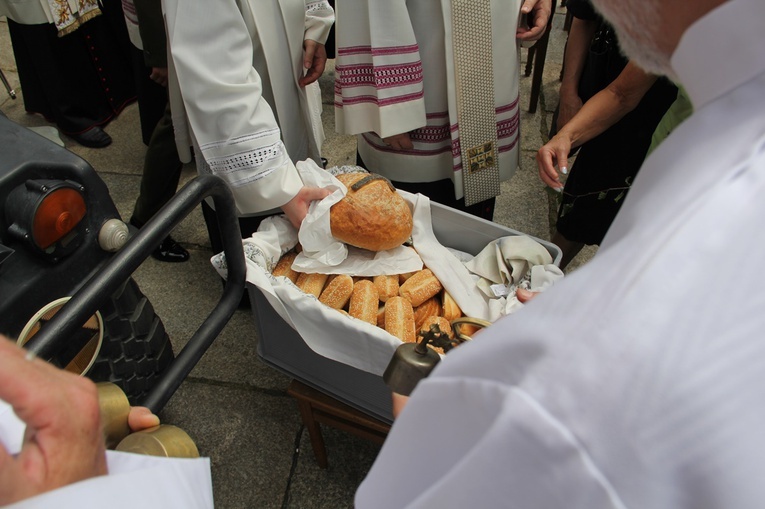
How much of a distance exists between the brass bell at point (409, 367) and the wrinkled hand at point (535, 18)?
1217mm

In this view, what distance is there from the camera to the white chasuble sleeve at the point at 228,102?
1245 mm

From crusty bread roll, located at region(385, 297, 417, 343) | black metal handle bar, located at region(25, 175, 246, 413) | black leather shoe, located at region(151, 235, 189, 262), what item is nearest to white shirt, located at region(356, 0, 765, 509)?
black metal handle bar, located at region(25, 175, 246, 413)

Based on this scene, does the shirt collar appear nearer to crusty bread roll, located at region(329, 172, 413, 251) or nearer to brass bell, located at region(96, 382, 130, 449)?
→ brass bell, located at region(96, 382, 130, 449)

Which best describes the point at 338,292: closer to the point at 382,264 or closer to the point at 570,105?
the point at 382,264

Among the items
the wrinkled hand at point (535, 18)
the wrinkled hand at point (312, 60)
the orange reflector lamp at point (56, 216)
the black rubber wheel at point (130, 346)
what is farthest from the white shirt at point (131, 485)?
the wrinkled hand at point (535, 18)

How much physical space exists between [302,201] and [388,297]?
1.19 feet

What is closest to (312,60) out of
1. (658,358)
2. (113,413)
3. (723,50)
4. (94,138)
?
(113,413)

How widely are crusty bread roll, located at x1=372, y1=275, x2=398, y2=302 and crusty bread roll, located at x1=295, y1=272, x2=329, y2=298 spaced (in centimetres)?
15

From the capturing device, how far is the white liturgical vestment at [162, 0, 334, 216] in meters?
1.25

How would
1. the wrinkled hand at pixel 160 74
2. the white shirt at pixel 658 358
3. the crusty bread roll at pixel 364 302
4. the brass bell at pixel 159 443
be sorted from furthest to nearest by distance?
1. the wrinkled hand at pixel 160 74
2. the crusty bread roll at pixel 364 302
3. the brass bell at pixel 159 443
4. the white shirt at pixel 658 358

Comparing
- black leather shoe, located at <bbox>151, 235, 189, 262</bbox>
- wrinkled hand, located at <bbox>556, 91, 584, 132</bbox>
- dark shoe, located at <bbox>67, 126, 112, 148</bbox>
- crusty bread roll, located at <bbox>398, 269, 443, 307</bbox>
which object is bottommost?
black leather shoe, located at <bbox>151, 235, 189, 262</bbox>

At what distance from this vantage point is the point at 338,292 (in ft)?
4.65

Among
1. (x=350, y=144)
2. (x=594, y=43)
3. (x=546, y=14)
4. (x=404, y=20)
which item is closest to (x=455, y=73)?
(x=404, y=20)

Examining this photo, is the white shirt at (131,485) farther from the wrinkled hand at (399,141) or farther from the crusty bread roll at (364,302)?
the wrinkled hand at (399,141)
